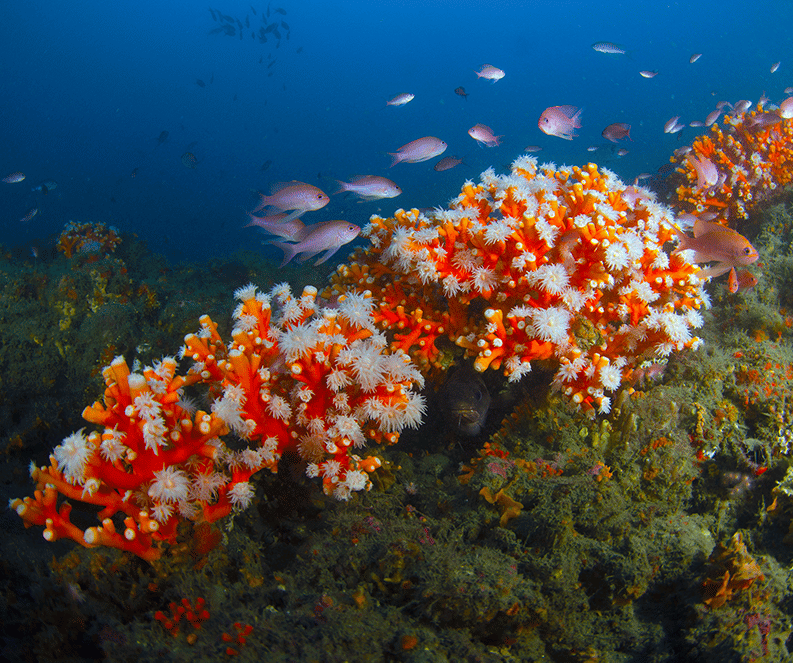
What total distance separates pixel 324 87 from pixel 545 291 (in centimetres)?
13249

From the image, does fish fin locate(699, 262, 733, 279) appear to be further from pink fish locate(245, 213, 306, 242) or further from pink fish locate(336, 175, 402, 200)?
pink fish locate(245, 213, 306, 242)

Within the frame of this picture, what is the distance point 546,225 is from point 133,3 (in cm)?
16377

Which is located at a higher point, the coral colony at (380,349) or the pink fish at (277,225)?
the pink fish at (277,225)

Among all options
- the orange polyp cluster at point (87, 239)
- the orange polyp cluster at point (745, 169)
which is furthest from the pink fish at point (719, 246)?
the orange polyp cluster at point (87, 239)

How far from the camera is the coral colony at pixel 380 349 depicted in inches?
87.2

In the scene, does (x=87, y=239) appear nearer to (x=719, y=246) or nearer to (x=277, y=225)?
(x=277, y=225)

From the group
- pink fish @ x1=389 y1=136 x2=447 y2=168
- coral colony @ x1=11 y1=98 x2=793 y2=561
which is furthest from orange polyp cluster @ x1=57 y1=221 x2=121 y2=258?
coral colony @ x1=11 y1=98 x2=793 y2=561

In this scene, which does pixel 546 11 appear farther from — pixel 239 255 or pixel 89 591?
pixel 89 591

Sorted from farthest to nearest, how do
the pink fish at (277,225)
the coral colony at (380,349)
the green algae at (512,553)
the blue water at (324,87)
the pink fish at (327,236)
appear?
the blue water at (324,87) < the pink fish at (277,225) < the pink fish at (327,236) < the coral colony at (380,349) < the green algae at (512,553)

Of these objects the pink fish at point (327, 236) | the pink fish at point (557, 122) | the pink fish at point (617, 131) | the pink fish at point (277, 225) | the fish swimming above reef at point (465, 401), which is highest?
the pink fish at point (617, 131)

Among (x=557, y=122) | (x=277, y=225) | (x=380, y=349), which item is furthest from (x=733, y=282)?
(x=277, y=225)

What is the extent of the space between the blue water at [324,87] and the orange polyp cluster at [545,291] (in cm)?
5228

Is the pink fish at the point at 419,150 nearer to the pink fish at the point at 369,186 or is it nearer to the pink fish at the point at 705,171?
the pink fish at the point at 369,186

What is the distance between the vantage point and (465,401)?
3.38 meters
